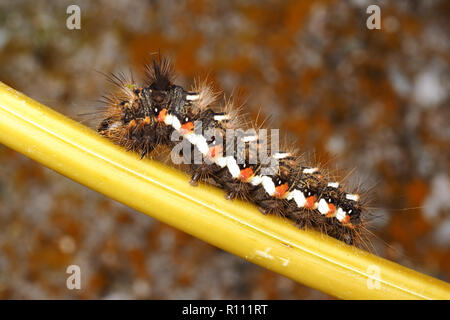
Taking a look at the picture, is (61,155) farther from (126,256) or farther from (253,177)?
(126,256)

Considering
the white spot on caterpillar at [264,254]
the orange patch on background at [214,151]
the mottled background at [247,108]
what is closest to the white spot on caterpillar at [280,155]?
the orange patch on background at [214,151]

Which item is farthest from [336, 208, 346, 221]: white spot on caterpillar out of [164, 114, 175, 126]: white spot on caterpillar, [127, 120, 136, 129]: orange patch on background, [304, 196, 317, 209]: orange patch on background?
[127, 120, 136, 129]: orange patch on background

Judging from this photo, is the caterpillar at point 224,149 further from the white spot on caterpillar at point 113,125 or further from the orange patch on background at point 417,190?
the orange patch on background at point 417,190

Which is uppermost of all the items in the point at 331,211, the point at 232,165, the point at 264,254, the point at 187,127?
the point at 187,127

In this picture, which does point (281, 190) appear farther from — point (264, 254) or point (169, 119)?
point (169, 119)

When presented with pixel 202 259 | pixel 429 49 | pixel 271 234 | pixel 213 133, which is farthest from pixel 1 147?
pixel 429 49

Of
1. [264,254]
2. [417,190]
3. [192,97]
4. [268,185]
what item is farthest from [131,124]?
[417,190]

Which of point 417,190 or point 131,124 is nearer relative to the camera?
point 131,124

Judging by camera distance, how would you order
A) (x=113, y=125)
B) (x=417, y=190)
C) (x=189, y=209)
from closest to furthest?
(x=189, y=209)
(x=113, y=125)
(x=417, y=190)
